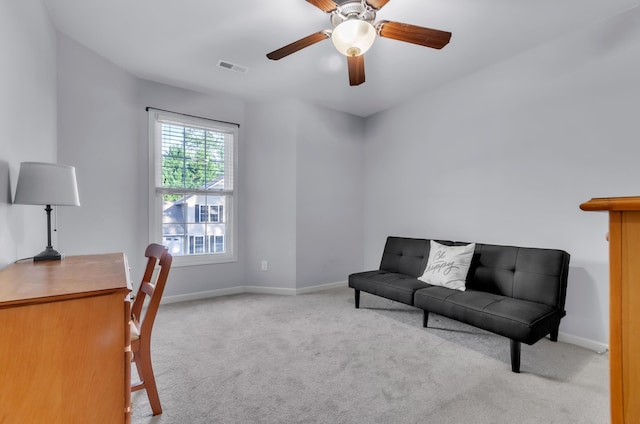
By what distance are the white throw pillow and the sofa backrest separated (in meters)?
0.13

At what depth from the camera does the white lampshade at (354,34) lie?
5.92ft

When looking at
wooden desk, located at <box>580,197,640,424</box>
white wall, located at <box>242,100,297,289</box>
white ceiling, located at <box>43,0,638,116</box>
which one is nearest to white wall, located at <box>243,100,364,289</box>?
white wall, located at <box>242,100,297,289</box>

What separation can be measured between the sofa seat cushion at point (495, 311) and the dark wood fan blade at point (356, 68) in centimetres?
186

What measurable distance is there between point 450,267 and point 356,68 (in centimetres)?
189

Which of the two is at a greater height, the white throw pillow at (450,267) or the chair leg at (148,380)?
the white throw pillow at (450,267)

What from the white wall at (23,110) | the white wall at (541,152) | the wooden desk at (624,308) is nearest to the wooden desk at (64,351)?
the white wall at (23,110)

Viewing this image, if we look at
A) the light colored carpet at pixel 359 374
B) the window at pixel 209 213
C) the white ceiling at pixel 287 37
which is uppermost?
the white ceiling at pixel 287 37

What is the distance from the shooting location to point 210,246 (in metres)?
3.83

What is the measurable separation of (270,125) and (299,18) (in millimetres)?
1841

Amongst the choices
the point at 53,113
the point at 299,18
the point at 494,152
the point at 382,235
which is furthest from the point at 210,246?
the point at 494,152

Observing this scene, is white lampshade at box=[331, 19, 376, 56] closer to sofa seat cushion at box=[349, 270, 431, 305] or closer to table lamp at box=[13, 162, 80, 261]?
table lamp at box=[13, 162, 80, 261]

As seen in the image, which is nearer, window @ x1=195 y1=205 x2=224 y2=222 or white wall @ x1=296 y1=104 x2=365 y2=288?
window @ x1=195 y1=205 x2=224 y2=222

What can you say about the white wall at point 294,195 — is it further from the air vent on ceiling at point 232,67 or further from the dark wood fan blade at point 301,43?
the dark wood fan blade at point 301,43

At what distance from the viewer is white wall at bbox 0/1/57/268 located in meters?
1.50
